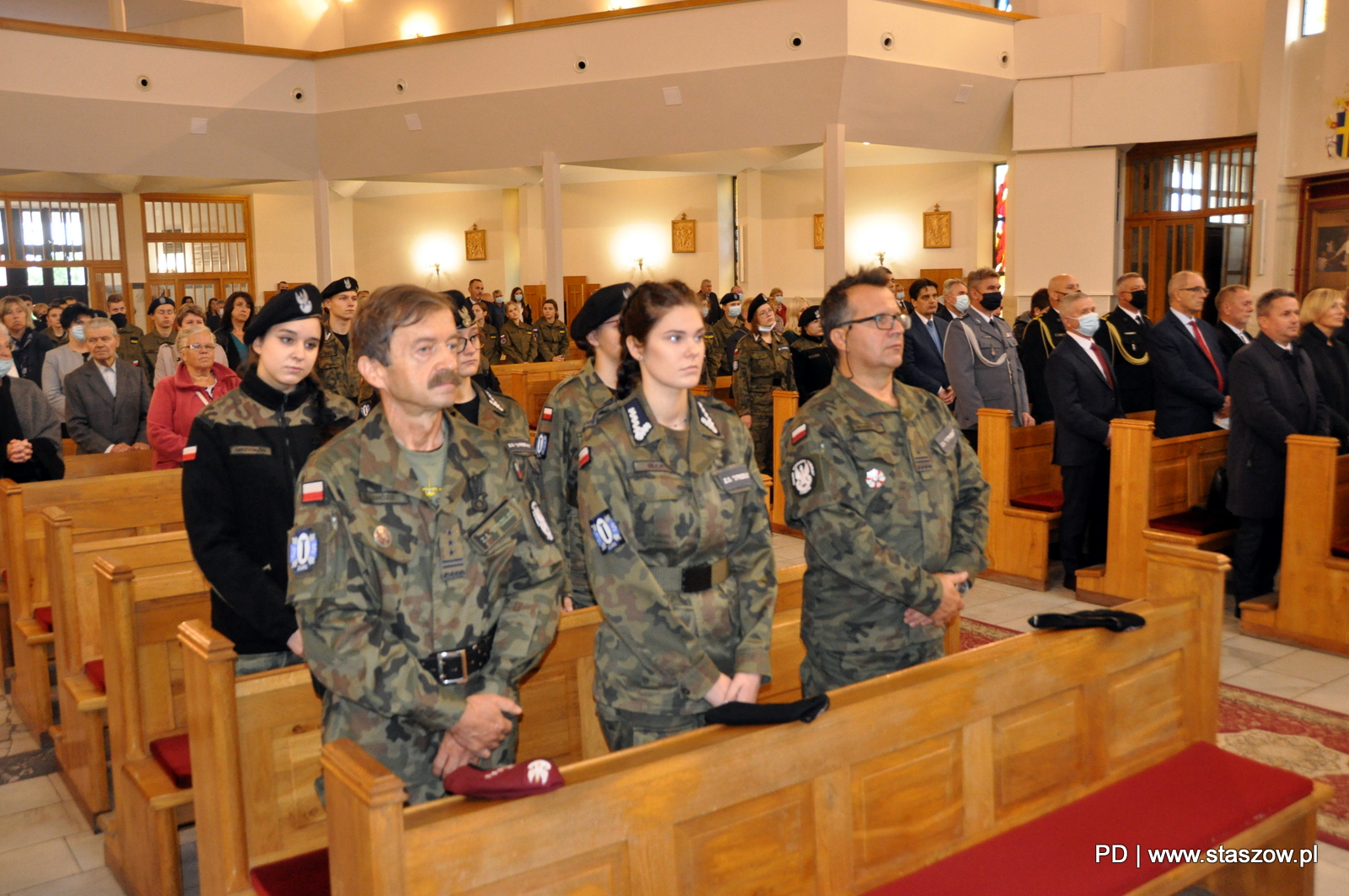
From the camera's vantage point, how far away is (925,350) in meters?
6.66

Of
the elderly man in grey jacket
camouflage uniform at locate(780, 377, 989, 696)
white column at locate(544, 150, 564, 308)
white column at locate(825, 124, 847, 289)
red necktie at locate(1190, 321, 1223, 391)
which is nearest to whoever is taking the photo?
camouflage uniform at locate(780, 377, 989, 696)

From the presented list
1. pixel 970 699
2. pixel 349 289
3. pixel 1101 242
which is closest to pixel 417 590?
pixel 970 699

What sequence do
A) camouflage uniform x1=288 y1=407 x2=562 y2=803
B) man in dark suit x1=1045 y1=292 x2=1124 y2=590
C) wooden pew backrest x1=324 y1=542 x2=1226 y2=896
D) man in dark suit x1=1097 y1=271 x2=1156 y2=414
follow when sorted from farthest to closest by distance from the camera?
man in dark suit x1=1097 y1=271 x2=1156 y2=414 → man in dark suit x1=1045 y1=292 x2=1124 y2=590 → camouflage uniform x1=288 y1=407 x2=562 y2=803 → wooden pew backrest x1=324 y1=542 x2=1226 y2=896

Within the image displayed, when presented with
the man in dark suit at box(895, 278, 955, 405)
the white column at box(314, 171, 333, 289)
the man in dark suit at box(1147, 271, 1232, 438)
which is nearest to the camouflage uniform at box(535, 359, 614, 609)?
the man in dark suit at box(1147, 271, 1232, 438)

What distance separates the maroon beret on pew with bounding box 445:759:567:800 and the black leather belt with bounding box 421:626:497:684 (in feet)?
0.95

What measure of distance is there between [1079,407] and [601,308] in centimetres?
293

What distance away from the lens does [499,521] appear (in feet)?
6.30

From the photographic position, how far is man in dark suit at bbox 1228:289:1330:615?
4.74 m

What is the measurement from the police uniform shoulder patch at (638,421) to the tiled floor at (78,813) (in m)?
1.82

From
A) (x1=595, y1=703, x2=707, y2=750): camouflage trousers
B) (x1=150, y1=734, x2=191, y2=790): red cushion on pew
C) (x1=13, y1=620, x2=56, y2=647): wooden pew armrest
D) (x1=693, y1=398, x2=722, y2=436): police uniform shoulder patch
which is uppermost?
(x1=693, y1=398, x2=722, y2=436): police uniform shoulder patch

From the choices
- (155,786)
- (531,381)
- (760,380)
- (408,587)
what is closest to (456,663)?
(408,587)

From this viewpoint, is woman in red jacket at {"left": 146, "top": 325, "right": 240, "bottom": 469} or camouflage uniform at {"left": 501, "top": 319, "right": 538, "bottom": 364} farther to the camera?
camouflage uniform at {"left": 501, "top": 319, "right": 538, "bottom": 364}

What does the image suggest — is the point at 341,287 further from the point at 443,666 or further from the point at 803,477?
the point at 443,666

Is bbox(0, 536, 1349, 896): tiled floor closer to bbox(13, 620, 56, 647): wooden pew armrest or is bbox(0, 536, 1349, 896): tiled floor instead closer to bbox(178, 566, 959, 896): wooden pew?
bbox(13, 620, 56, 647): wooden pew armrest
